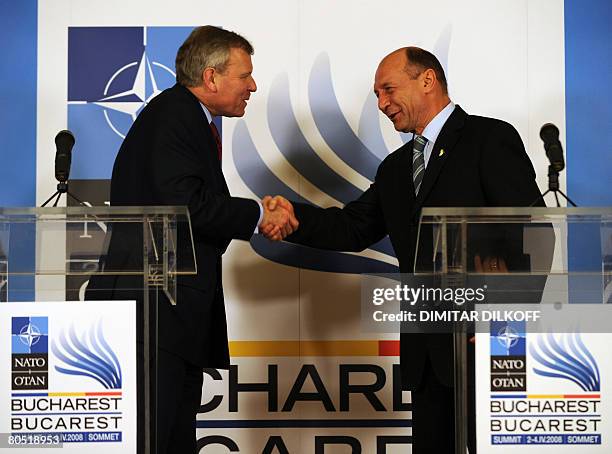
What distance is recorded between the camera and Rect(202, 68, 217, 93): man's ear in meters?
3.86

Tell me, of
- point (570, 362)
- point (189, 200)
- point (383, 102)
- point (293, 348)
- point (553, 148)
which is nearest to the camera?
point (570, 362)

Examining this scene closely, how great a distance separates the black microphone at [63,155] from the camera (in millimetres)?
4223

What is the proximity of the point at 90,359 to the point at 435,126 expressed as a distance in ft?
5.69

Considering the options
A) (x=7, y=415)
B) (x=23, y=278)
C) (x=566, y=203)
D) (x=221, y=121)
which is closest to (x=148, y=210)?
(x=23, y=278)

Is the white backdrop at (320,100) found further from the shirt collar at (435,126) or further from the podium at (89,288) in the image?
the podium at (89,288)

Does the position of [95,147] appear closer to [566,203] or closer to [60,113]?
[60,113]

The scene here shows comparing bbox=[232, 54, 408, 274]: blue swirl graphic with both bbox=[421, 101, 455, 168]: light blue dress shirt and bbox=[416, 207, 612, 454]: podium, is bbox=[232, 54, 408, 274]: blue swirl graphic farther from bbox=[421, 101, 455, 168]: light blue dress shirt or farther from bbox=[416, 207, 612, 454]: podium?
bbox=[416, 207, 612, 454]: podium

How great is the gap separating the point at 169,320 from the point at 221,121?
1806 mm

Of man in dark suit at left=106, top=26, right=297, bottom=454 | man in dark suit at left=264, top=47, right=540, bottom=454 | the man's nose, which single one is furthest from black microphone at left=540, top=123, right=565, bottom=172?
man in dark suit at left=106, top=26, right=297, bottom=454

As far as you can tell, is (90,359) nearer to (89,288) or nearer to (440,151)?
(89,288)

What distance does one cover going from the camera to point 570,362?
8.52 feet

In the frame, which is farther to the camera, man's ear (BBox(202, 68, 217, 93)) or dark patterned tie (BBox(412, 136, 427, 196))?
man's ear (BBox(202, 68, 217, 93))

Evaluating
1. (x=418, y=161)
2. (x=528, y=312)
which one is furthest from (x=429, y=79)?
(x=528, y=312)

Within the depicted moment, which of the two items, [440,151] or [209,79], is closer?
[440,151]
